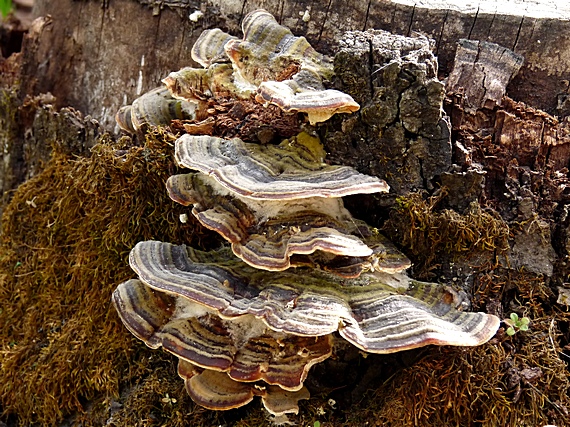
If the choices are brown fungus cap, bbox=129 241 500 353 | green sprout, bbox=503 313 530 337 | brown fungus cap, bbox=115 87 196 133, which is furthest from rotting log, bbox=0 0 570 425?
brown fungus cap, bbox=115 87 196 133

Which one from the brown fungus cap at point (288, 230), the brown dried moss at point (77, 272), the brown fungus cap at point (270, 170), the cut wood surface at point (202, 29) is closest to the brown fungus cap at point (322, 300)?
the brown fungus cap at point (288, 230)

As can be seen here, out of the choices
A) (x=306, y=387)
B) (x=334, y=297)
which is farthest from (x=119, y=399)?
(x=334, y=297)

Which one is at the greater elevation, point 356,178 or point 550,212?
point 356,178

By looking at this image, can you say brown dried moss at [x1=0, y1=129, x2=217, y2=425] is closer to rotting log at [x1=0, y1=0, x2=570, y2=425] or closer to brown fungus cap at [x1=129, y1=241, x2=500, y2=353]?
rotting log at [x1=0, y1=0, x2=570, y2=425]

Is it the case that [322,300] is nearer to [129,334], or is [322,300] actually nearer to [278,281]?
[278,281]

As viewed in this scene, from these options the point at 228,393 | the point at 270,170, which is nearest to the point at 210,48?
the point at 270,170

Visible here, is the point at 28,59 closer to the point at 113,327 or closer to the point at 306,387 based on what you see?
the point at 113,327
